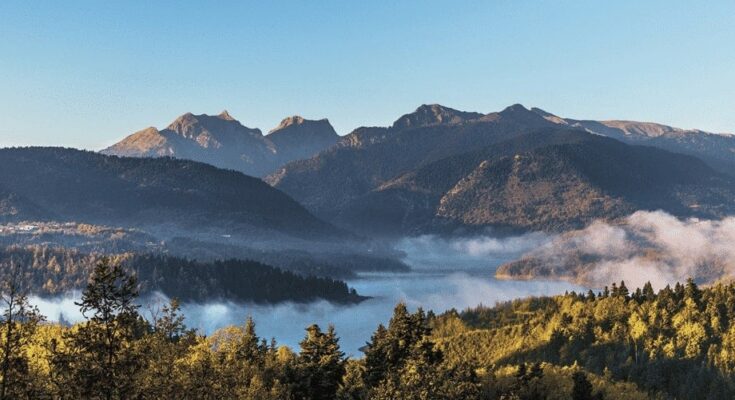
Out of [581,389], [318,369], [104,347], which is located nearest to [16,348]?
[104,347]

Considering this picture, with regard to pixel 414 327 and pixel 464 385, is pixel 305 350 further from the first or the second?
pixel 464 385

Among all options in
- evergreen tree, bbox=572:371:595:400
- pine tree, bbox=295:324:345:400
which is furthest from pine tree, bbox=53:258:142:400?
evergreen tree, bbox=572:371:595:400

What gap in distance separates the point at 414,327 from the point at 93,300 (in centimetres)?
9014

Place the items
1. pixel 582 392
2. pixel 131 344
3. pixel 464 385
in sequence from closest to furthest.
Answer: pixel 131 344 < pixel 464 385 < pixel 582 392

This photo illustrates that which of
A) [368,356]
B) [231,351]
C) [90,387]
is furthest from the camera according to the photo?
[368,356]

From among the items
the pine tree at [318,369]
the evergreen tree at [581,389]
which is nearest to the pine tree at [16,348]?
the pine tree at [318,369]

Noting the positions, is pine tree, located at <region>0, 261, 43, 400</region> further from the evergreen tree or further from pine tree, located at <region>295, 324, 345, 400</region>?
the evergreen tree

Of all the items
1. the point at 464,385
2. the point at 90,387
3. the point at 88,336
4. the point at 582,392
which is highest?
the point at 88,336

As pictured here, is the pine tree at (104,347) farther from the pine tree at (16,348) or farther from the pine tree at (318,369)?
the pine tree at (318,369)

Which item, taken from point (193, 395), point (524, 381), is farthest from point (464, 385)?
point (524, 381)

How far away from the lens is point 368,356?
131875 mm

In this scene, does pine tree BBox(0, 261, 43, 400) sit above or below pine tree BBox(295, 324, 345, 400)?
above

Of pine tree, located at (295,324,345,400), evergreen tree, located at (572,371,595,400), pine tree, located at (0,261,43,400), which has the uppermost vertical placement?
pine tree, located at (0,261,43,400)

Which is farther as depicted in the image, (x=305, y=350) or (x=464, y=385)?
(x=305, y=350)
